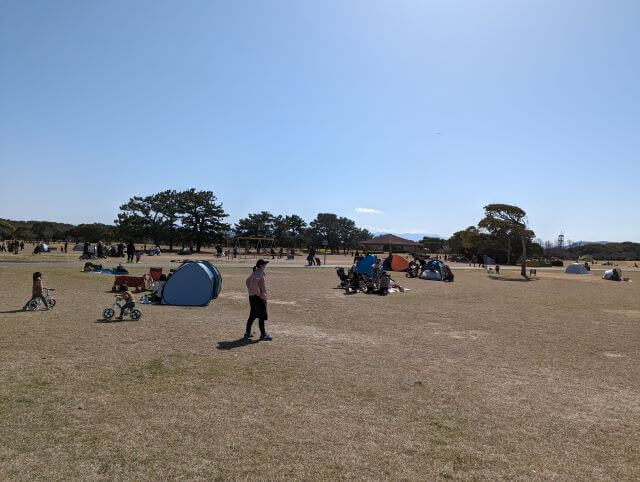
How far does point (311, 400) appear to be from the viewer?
7191mm

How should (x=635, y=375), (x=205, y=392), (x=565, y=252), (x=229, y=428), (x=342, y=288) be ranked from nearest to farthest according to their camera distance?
(x=229, y=428) → (x=205, y=392) → (x=635, y=375) → (x=342, y=288) → (x=565, y=252)

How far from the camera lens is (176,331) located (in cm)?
1199

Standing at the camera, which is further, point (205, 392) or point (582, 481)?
point (205, 392)

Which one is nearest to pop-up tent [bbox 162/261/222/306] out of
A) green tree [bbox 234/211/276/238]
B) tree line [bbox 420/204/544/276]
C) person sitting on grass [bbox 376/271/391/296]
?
person sitting on grass [bbox 376/271/391/296]

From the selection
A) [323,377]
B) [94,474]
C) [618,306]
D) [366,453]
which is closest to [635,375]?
[323,377]

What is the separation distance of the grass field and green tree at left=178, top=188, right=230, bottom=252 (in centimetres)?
5805

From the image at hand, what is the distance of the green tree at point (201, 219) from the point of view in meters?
71.9

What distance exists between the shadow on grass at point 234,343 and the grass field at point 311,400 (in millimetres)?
43

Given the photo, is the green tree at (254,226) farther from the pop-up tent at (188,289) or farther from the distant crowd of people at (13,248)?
the pop-up tent at (188,289)

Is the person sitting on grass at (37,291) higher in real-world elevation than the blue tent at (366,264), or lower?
lower

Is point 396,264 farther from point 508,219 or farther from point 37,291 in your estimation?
point 37,291

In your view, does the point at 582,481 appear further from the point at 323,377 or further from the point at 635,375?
the point at 635,375

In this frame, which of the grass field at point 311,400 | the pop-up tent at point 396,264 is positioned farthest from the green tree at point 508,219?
the grass field at point 311,400

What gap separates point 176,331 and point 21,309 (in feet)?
19.5
